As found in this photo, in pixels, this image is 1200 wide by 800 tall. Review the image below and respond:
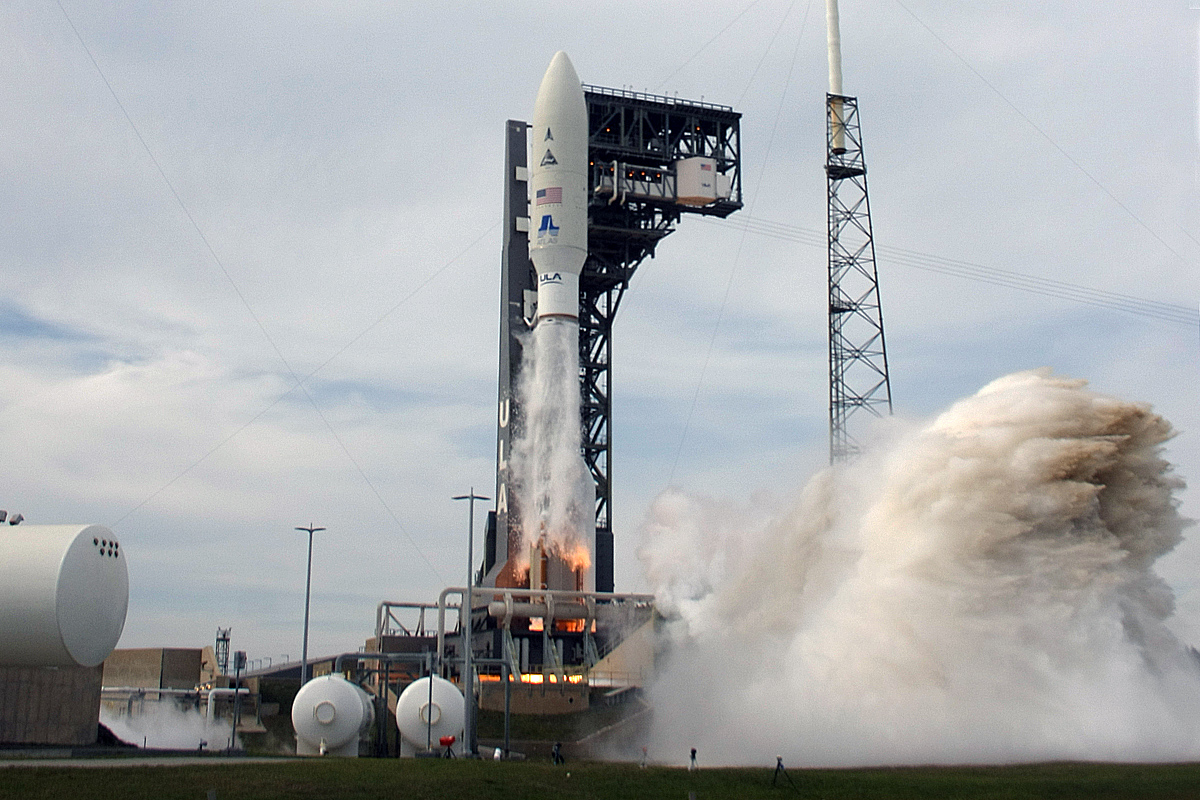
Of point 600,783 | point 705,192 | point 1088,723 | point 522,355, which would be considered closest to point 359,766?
point 600,783

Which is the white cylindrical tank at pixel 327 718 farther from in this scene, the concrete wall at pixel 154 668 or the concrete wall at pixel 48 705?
the concrete wall at pixel 154 668

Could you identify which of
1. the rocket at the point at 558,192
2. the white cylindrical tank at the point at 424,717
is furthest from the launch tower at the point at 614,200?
the white cylindrical tank at the point at 424,717

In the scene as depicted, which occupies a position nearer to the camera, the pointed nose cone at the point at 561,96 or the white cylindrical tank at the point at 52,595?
the white cylindrical tank at the point at 52,595

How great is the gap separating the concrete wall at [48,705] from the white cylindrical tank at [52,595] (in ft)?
16.8

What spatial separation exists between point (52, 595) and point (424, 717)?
1695cm

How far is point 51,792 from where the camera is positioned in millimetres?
23547

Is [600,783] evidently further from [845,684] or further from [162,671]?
[162,671]

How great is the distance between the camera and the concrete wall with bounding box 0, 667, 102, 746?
35.3m

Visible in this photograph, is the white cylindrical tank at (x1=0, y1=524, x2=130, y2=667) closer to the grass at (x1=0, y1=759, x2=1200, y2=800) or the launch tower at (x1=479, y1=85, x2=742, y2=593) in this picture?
the grass at (x1=0, y1=759, x2=1200, y2=800)

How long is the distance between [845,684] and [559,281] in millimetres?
31886

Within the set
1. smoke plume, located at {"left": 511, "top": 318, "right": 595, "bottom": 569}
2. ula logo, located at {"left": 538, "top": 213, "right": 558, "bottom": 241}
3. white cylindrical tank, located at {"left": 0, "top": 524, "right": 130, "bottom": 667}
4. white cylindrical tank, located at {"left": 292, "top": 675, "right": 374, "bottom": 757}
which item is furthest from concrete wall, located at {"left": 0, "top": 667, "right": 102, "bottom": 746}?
ula logo, located at {"left": 538, "top": 213, "right": 558, "bottom": 241}

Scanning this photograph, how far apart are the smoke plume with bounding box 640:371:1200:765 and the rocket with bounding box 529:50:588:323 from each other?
90.9 ft

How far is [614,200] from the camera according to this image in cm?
7438

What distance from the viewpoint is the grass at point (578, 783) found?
24641mm
